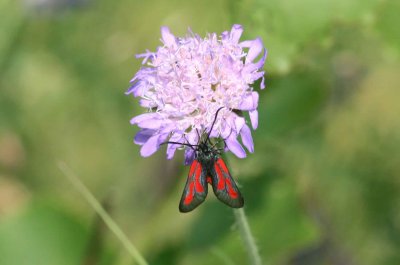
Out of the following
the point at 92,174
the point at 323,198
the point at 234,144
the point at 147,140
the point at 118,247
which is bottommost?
the point at 234,144

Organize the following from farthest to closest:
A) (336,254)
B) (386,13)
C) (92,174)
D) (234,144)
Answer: (92,174) < (336,254) < (386,13) < (234,144)

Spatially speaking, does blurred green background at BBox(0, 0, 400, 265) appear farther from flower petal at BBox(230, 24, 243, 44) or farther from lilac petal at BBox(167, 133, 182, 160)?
lilac petal at BBox(167, 133, 182, 160)

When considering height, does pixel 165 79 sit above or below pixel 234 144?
above

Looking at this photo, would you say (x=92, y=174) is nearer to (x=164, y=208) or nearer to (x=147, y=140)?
(x=164, y=208)

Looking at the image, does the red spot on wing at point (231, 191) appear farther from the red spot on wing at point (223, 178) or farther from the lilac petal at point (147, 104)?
the lilac petal at point (147, 104)

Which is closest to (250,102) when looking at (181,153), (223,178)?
(223,178)

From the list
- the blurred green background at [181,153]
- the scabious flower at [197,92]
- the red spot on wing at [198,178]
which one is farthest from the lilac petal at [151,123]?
the blurred green background at [181,153]

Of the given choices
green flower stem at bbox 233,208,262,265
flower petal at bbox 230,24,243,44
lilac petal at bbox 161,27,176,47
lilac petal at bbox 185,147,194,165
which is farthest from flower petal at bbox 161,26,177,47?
green flower stem at bbox 233,208,262,265

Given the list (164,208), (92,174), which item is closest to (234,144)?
(164,208)
